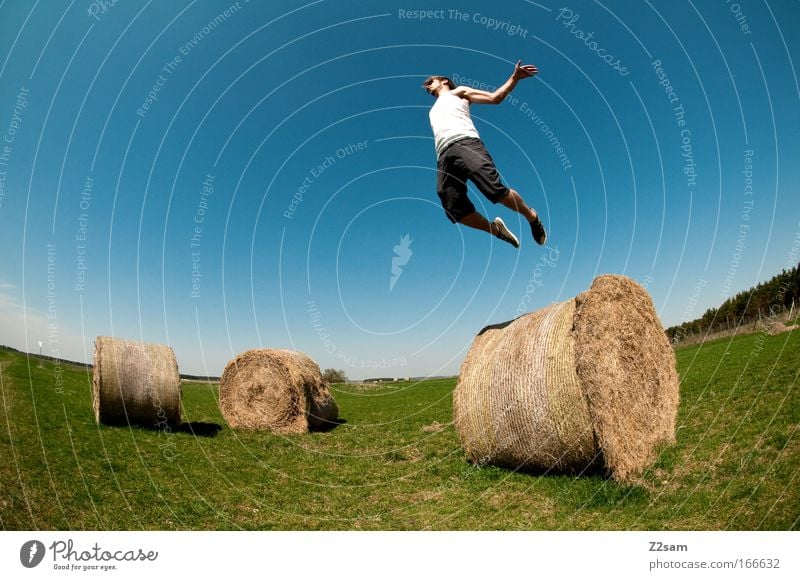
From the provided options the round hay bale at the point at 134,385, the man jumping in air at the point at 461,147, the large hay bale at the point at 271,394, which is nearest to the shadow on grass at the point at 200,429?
the round hay bale at the point at 134,385

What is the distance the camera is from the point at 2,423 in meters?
3.38

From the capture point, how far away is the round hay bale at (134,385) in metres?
7.34

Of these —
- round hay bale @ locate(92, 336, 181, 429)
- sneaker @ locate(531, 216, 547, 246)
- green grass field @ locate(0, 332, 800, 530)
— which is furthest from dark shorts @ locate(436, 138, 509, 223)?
round hay bale @ locate(92, 336, 181, 429)

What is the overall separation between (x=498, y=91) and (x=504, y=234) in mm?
1294

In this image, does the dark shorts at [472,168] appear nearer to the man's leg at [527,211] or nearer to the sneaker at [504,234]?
the man's leg at [527,211]

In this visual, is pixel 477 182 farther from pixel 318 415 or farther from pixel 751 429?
pixel 318 415

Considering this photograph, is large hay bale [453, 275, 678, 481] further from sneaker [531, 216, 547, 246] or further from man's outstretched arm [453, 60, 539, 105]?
man's outstretched arm [453, 60, 539, 105]

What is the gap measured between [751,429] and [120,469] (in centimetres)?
545

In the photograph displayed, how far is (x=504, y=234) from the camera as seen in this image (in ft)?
14.1

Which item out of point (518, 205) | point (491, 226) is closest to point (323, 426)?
point (491, 226)

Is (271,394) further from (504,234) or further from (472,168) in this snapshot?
(472,168)

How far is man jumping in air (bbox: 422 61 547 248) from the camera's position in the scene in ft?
11.1

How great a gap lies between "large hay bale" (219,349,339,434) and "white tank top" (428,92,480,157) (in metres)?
6.26

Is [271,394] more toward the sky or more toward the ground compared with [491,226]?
more toward the ground
